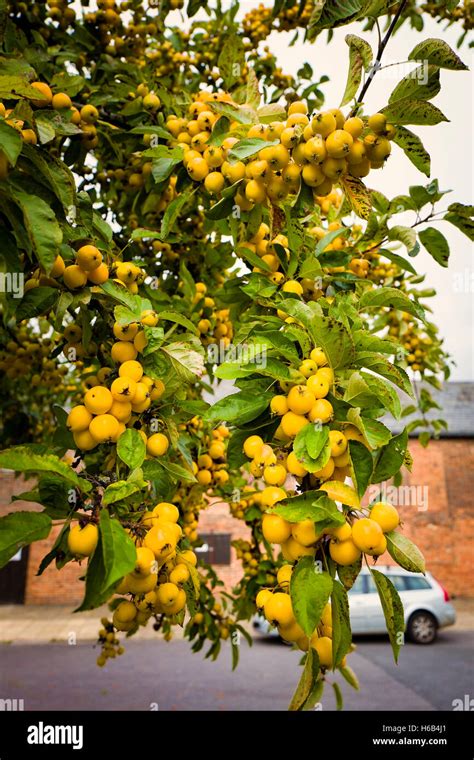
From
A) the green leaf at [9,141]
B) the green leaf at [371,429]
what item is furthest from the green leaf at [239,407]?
the green leaf at [9,141]

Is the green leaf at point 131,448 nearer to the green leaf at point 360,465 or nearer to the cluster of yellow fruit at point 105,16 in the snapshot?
the green leaf at point 360,465

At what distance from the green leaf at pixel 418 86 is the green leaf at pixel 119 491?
1.04 m

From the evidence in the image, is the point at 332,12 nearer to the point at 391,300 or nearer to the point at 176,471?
the point at 391,300

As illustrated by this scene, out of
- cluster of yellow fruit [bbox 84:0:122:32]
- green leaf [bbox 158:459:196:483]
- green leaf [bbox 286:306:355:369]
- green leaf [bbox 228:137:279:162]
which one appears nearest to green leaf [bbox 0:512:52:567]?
green leaf [bbox 158:459:196:483]

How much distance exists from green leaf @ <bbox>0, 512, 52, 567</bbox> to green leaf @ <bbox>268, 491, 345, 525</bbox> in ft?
1.41

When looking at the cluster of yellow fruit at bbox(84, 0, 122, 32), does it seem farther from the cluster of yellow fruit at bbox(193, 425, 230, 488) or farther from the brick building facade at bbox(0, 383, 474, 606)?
the brick building facade at bbox(0, 383, 474, 606)

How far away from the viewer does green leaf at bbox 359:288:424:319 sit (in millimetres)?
1374

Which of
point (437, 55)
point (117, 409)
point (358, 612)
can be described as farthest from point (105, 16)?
point (358, 612)

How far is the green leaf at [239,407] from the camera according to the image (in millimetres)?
1153

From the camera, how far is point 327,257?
1.51 meters

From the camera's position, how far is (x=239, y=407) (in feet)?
3.86

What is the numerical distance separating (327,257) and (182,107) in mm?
939
